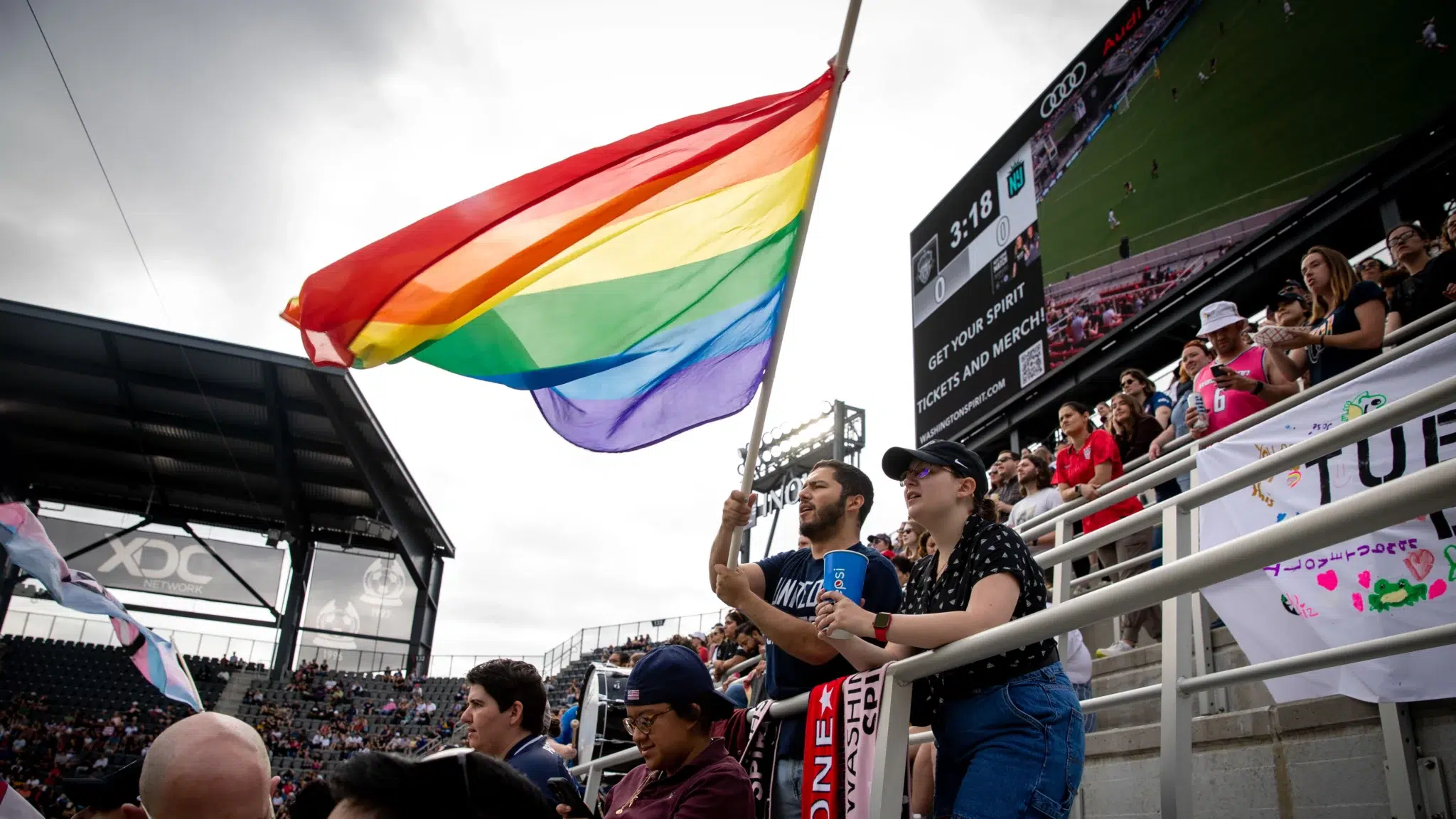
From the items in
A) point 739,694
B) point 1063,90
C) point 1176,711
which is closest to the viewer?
point 1176,711

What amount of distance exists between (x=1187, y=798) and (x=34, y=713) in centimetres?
3345

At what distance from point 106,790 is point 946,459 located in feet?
7.71

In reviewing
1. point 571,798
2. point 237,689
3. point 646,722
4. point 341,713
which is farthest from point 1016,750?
point 237,689

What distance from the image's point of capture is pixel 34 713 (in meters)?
27.9

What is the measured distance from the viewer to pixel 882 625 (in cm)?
242

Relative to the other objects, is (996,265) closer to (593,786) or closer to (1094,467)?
(1094,467)

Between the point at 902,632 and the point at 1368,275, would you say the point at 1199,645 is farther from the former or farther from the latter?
the point at 1368,275

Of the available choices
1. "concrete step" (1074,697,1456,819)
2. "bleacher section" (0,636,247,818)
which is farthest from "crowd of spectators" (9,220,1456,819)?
"bleacher section" (0,636,247,818)

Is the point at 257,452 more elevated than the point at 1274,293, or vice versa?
the point at 257,452

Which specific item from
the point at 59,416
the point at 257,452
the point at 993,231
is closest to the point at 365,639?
the point at 257,452

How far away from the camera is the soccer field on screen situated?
7770mm

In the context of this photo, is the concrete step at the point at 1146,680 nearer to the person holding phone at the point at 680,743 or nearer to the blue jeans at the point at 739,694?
the blue jeans at the point at 739,694

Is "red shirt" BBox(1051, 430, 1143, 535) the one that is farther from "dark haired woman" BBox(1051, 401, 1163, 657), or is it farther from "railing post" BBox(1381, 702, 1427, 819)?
"railing post" BBox(1381, 702, 1427, 819)

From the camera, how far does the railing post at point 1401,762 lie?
284 centimetres
